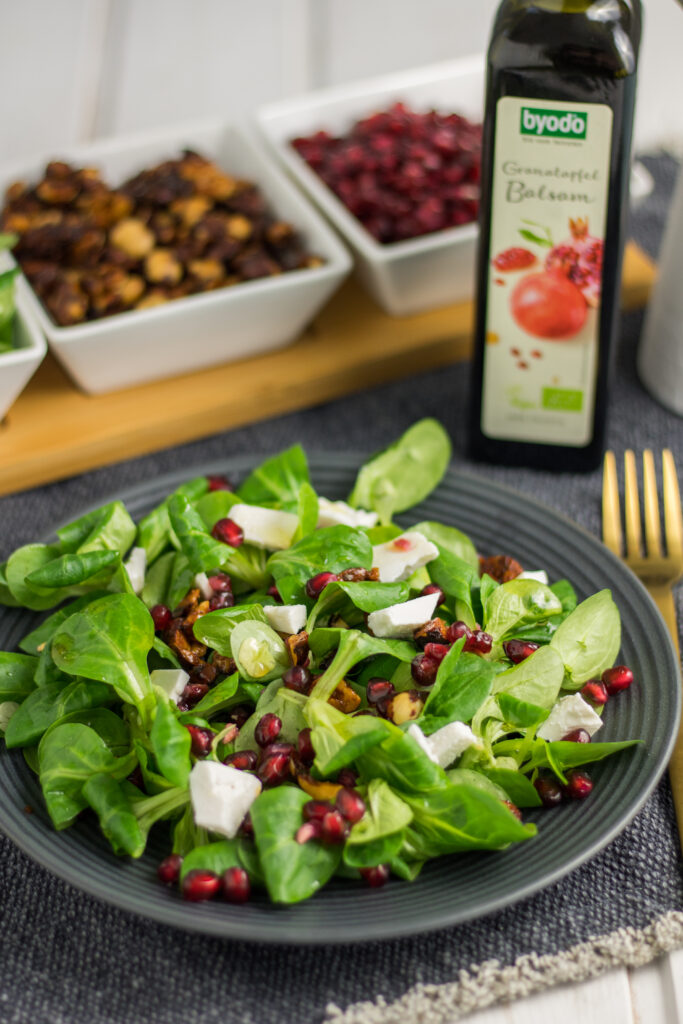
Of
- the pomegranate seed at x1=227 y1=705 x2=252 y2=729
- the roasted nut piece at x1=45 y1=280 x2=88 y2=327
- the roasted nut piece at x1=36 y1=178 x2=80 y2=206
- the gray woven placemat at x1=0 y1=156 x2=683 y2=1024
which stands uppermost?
the roasted nut piece at x1=36 y1=178 x2=80 y2=206

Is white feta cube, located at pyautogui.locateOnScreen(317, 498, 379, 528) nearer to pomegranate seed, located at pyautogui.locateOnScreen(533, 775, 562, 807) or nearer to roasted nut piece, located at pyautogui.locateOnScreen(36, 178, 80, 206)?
pomegranate seed, located at pyautogui.locateOnScreen(533, 775, 562, 807)

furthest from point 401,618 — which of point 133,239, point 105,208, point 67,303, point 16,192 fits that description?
point 16,192

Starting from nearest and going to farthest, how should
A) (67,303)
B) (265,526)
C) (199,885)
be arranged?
(199,885), (265,526), (67,303)

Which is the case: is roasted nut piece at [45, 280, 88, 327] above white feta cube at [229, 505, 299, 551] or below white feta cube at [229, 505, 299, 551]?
above

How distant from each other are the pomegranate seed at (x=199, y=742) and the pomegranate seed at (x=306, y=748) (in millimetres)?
85

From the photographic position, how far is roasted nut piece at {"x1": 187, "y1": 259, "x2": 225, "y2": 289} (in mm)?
1655

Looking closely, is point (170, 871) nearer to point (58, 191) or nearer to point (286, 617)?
point (286, 617)

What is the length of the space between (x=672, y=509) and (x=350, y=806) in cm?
69

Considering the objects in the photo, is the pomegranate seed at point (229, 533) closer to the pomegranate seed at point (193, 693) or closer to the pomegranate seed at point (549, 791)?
the pomegranate seed at point (193, 693)

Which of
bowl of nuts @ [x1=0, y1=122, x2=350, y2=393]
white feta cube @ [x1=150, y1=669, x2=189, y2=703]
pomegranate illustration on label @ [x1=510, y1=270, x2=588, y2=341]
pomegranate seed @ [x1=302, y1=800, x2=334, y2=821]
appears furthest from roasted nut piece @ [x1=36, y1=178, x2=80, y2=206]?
pomegranate seed @ [x1=302, y1=800, x2=334, y2=821]

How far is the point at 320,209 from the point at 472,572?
86cm

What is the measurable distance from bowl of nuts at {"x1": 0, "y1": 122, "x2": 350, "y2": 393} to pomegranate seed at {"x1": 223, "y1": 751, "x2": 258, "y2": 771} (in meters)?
0.75

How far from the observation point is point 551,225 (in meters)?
1.39

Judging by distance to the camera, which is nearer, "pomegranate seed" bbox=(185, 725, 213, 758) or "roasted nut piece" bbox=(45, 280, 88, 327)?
"pomegranate seed" bbox=(185, 725, 213, 758)
